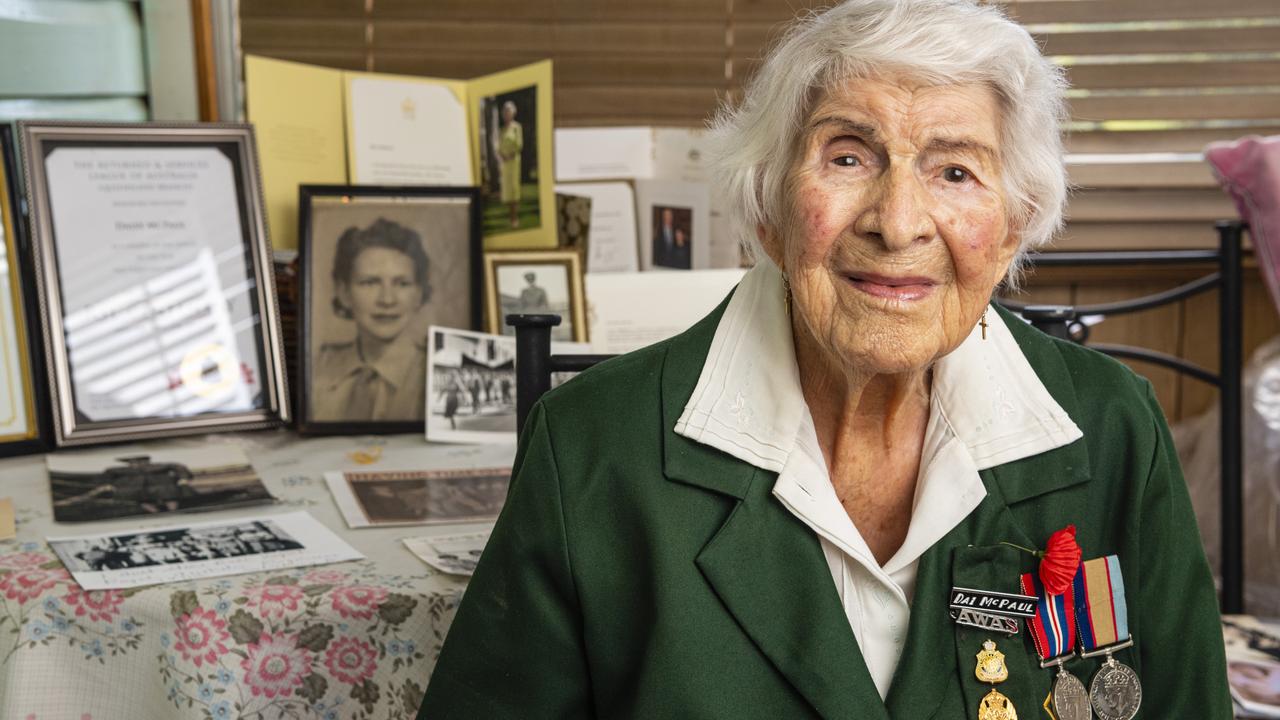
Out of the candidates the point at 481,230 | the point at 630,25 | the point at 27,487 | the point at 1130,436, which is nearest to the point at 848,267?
the point at 1130,436

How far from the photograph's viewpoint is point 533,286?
5.88 ft

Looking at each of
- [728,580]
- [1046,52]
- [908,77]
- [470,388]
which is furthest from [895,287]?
[1046,52]

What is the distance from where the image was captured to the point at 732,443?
1.04 m

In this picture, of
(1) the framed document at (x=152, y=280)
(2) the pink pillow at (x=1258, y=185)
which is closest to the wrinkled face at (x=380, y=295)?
(1) the framed document at (x=152, y=280)

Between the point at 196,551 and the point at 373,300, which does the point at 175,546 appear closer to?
the point at 196,551

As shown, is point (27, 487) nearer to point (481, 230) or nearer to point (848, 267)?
point (481, 230)

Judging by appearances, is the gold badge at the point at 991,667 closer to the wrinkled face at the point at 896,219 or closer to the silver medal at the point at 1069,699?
the silver medal at the point at 1069,699

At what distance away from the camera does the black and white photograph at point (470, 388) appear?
1.72 m

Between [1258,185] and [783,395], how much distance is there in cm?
113

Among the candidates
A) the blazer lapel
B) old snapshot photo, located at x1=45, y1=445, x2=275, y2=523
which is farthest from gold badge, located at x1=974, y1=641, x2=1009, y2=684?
old snapshot photo, located at x1=45, y1=445, x2=275, y2=523

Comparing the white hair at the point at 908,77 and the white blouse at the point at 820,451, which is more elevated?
the white hair at the point at 908,77

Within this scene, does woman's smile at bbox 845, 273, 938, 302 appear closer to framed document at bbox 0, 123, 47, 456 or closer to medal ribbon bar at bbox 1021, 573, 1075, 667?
medal ribbon bar at bbox 1021, 573, 1075, 667

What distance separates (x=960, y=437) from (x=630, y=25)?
1.20m

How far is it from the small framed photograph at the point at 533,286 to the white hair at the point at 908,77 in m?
0.67
